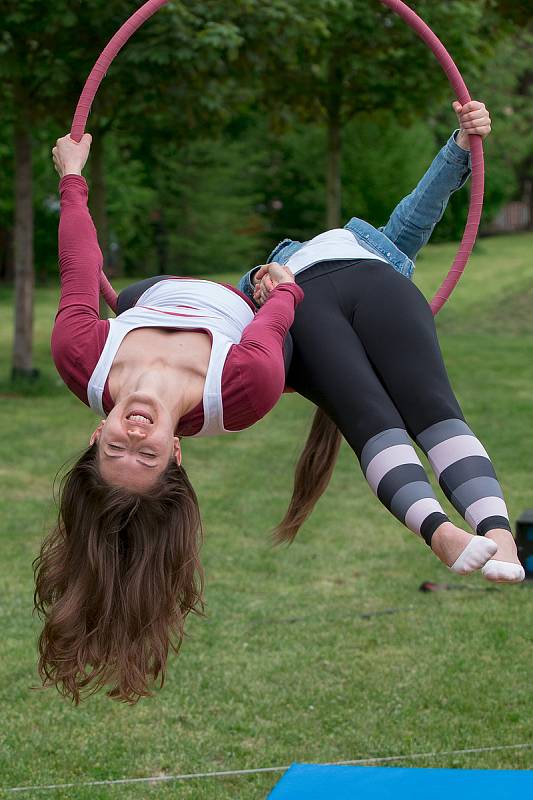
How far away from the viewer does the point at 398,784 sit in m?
4.29

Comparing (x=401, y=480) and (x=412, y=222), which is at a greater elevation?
(x=412, y=222)

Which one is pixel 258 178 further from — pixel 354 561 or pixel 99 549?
pixel 99 549

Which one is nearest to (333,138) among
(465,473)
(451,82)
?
(451,82)

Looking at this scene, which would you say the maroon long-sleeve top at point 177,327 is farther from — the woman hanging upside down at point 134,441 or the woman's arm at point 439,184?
the woman's arm at point 439,184

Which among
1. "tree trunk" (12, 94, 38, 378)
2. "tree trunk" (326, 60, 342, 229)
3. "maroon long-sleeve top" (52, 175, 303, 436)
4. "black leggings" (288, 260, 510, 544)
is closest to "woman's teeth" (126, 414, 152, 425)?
"maroon long-sleeve top" (52, 175, 303, 436)

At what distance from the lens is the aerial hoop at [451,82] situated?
3855 mm

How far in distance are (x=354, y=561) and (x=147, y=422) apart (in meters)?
5.34

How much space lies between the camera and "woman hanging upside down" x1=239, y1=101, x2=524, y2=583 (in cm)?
307

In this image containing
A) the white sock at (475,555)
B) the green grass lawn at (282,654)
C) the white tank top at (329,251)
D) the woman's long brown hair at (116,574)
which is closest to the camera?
the white sock at (475,555)

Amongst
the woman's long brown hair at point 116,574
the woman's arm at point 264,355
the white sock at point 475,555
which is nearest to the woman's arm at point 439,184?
the woman's arm at point 264,355

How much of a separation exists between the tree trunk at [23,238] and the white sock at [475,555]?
9.66 meters

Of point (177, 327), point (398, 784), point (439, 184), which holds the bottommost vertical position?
point (398, 784)

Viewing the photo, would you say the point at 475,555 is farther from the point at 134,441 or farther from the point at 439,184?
the point at 439,184

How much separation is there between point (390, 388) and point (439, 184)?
Result: 903 millimetres
